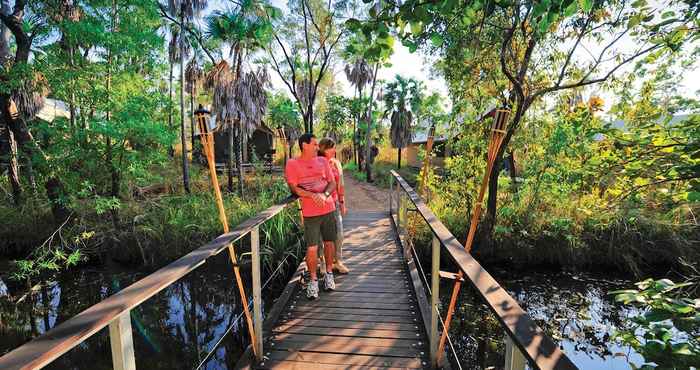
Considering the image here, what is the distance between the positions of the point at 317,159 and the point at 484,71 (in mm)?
4894

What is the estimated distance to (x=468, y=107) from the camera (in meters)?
6.74

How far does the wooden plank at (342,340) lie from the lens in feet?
8.68

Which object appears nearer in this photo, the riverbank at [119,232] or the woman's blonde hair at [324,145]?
the woman's blonde hair at [324,145]

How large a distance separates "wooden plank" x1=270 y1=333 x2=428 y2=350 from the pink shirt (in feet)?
3.54

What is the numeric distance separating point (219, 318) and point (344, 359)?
4.04m

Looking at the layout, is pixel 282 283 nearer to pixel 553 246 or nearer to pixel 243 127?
pixel 553 246

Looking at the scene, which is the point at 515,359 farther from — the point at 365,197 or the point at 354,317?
the point at 365,197

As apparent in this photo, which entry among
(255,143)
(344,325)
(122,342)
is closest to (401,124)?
(255,143)

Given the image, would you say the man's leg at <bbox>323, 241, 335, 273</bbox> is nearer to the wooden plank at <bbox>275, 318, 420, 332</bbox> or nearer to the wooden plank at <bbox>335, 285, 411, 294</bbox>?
the wooden plank at <bbox>335, 285, 411, 294</bbox>

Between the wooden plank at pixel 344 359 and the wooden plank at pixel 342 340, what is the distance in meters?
0.16

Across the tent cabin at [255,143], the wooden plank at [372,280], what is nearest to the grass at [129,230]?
the wooden plank at [372,280]

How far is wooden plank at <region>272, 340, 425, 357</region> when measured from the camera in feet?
8.30

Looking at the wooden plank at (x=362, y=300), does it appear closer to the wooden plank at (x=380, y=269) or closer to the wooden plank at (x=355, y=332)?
the wooden plank at (x=355, y=332)

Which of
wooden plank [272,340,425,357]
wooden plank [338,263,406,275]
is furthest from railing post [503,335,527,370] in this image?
wooden plank [338,263,406,275]
